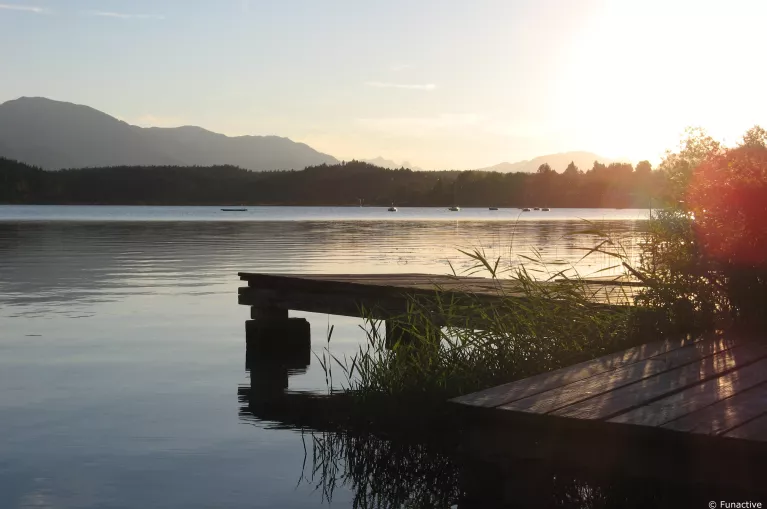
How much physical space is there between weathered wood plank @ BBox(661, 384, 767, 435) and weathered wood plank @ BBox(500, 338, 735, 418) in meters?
0.54

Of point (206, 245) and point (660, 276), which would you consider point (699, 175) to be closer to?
point (660, 276)

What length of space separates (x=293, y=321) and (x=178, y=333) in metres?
2.42

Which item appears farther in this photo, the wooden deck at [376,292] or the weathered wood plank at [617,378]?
the wooden deck at [376,292]

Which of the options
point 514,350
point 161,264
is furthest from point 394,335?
point 161,264

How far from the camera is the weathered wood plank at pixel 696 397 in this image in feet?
15.9

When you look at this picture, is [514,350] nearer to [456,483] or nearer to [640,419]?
[456,483]

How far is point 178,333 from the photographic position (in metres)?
14.9

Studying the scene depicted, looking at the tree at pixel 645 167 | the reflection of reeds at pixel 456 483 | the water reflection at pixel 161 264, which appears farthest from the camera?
the water reflection at pixel 161 264

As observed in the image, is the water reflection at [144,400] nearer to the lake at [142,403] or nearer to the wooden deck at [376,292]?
the lake at [142,403]

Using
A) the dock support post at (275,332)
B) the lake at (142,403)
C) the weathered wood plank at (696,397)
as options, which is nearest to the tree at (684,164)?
the lake at (142,403)

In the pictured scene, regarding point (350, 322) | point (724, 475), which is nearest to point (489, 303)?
point (724, 475)

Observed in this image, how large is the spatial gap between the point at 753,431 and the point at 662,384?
46.2 inches

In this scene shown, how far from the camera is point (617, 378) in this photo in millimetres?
6031

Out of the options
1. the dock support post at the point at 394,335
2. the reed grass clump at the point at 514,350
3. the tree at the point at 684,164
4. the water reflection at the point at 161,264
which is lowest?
the water reflection at the point at 161,264
